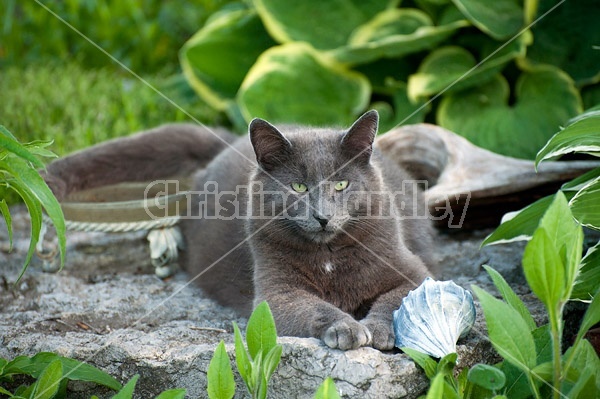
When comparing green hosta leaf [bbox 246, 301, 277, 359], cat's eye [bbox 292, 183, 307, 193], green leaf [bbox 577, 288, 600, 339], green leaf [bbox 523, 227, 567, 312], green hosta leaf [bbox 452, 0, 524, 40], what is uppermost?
green hosta leaf [bbox 452, 0, 524, 40]

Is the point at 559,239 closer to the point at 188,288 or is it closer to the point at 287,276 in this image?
the point at 287,276

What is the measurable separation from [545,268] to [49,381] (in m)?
1.26

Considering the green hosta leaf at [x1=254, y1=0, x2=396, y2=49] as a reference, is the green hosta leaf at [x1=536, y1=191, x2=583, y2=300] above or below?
below

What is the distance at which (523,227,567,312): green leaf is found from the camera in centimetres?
168

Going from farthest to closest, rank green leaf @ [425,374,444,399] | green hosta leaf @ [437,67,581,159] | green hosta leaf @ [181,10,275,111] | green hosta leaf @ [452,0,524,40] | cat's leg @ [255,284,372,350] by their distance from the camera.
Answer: green hosta leaf @ [181,10,275,111] → green hosta leaf @ [452,0,524,40] → green hosta leaf @ [437,67,581,159] → cat's leg @ [255,284,372,350] → green leaf @ [425,374,444,399]

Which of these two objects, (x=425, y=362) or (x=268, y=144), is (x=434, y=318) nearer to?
(x=425, y=362)

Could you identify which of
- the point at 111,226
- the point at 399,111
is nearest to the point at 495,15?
the point at 399,111

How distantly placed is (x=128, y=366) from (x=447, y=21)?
8.41 feet

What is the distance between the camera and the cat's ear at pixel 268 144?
7.61ft

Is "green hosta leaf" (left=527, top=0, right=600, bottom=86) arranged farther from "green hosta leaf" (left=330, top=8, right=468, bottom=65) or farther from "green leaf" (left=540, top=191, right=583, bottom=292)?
"green leaf" (left=540, top=191, right=583, bottom=292)

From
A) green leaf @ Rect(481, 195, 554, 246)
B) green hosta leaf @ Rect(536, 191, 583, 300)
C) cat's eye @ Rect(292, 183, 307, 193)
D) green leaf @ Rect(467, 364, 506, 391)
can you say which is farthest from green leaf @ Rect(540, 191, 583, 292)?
cat's eye @ Rect(292, 183, 307, 193)

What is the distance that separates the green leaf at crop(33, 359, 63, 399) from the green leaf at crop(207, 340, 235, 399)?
42 centimetres

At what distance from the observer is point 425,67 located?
12.3 feet

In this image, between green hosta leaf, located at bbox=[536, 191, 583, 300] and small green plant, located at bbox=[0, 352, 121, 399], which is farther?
small green plant, located at bbox=[0, 352, 121, 399]
